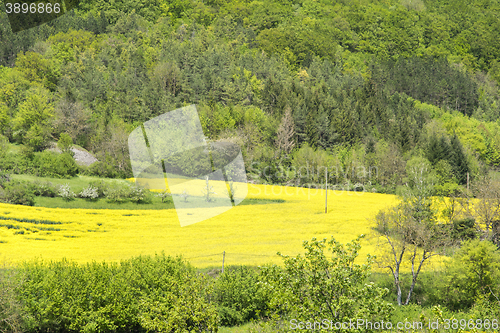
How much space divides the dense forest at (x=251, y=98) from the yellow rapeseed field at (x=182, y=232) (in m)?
17.9

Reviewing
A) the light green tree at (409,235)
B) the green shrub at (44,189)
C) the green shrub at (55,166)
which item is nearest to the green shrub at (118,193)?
the green shrub at (44,189)

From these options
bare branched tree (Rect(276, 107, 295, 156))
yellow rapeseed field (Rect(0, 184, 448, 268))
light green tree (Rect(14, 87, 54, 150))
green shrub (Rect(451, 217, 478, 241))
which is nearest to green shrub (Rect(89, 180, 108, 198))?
yellow rapeseed field (Rect(0, 184, 448, 268))

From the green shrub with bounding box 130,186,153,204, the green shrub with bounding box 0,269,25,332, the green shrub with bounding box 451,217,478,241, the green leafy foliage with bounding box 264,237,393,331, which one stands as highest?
the green leafy foliage with bounding box 264,237,393,331

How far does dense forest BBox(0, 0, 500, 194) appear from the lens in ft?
253

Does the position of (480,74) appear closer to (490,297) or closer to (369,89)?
(369,89)

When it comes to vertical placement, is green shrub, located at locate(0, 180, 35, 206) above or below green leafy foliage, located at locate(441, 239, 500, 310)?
above

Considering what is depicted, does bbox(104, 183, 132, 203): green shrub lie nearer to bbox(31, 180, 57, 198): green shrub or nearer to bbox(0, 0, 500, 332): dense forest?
bbox(0, 0, 500, 332): dense forest

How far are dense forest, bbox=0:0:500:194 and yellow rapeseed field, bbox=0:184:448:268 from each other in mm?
17933

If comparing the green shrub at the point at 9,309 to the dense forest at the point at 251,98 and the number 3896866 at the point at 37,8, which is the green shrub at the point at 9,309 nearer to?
the number 3896866 at the point at 37,8

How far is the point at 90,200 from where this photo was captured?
55906 millimetres

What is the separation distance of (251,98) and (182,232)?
222ft

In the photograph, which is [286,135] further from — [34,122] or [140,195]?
[34,122]

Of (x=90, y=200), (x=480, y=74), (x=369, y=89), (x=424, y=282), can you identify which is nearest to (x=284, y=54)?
(x=369, y=89)

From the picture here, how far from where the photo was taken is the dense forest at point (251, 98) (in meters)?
77.2
